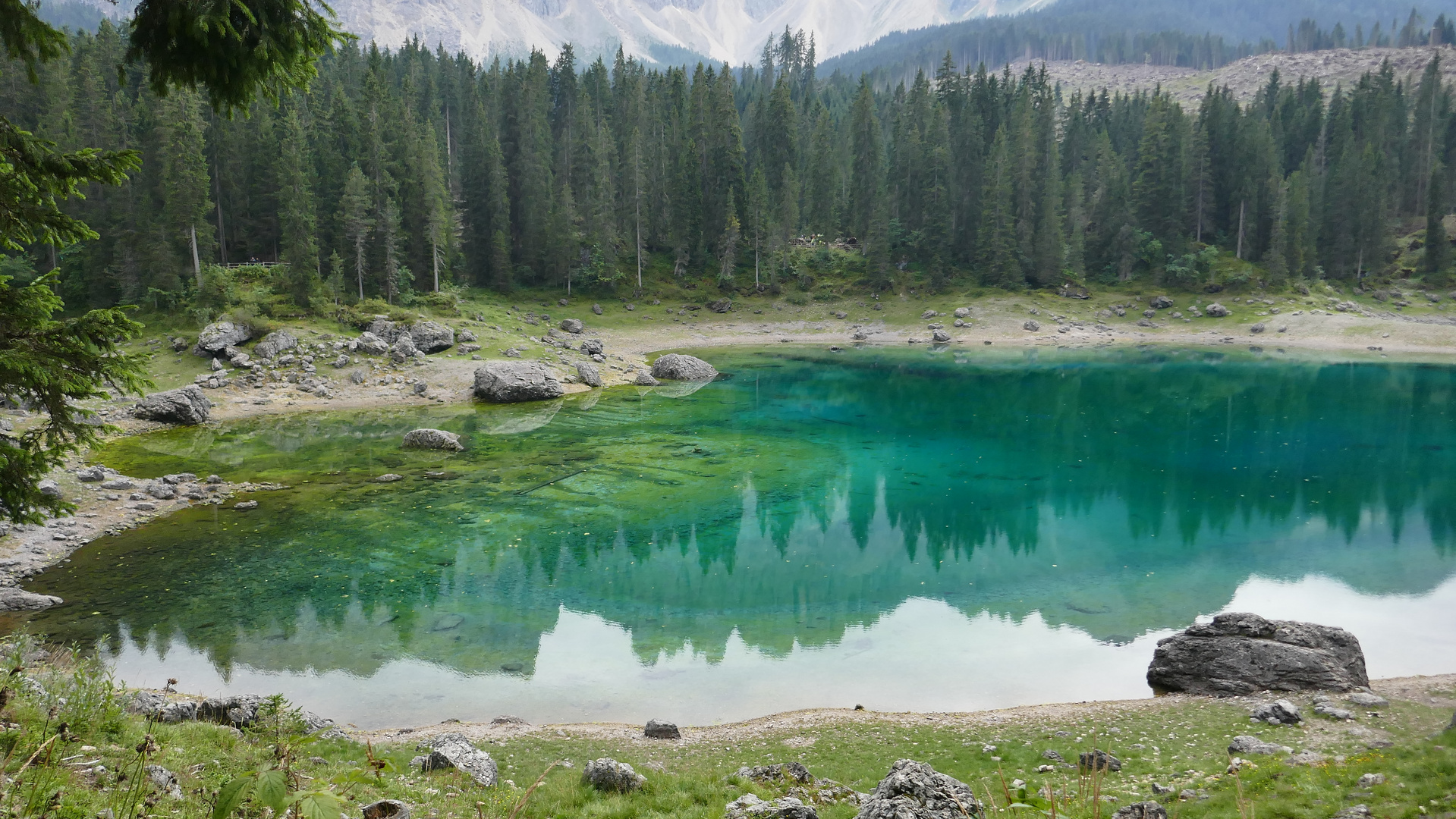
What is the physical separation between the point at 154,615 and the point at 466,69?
101594 mm

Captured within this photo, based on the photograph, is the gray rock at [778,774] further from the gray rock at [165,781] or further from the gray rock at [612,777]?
the gray rock at [165,781]

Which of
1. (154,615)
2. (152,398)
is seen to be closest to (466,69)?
(152,398)

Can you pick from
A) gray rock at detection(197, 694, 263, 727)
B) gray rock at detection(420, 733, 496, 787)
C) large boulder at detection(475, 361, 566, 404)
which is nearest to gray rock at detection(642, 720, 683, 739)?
gray rock at detection(420, 733, 496, 787)

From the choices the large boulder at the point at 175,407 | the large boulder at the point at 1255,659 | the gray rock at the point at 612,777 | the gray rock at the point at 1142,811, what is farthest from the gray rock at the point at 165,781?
the large boulder at the point at 175,407

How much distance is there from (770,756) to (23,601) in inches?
676

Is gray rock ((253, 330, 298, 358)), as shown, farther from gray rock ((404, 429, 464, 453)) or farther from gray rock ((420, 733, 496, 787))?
gray rock ((420, 733, 496, 787))

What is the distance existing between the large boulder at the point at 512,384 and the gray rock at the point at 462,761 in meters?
38.3

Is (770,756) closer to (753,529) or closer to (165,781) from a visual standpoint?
(165,781)

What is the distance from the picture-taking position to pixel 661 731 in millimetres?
13211

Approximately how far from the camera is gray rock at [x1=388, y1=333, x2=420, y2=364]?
51.2 meters

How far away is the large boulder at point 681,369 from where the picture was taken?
186 feet

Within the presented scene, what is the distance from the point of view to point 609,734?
13336 mm

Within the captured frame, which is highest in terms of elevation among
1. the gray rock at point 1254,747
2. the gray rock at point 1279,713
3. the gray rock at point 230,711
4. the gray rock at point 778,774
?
the gray rock at point 230,711

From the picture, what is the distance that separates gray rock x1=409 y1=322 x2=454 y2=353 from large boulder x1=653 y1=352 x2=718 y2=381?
14.4 m
